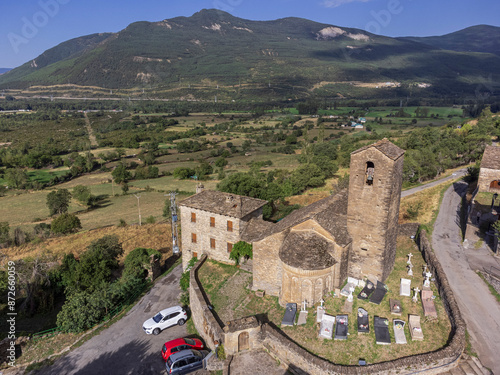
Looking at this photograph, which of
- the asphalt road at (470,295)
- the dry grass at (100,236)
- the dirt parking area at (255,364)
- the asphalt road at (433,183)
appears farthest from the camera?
the asphalt road at (433,183)

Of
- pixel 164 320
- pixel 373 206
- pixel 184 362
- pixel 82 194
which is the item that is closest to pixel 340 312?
pixel 373 206

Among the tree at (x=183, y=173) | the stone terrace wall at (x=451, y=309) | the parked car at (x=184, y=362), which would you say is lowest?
the tree at (x=183, y=173)

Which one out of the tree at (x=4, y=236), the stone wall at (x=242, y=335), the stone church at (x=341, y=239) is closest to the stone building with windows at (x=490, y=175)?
the stone church at (x=341, y=239)

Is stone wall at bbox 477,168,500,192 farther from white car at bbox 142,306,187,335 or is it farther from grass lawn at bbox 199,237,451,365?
white car at bbox 142,306,187,335

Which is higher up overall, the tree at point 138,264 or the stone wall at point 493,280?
the stone wall at point 493,280

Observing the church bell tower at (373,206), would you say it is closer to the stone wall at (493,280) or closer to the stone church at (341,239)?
the stone church at (341,239)

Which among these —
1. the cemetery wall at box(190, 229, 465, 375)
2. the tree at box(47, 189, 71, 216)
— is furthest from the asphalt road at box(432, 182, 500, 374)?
the tree at box(47, 189, 71, 216)

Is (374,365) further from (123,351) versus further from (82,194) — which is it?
(82,194)
